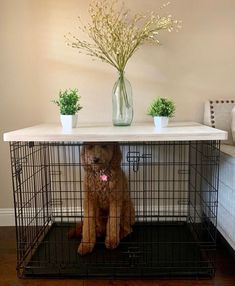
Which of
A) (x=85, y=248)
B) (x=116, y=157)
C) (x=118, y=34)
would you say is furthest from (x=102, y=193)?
(x=118, y=34)

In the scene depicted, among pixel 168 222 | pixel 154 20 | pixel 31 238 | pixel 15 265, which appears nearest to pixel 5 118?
pixel 31 238

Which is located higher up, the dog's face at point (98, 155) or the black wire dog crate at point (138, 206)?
the dog's face at point (98, 155)

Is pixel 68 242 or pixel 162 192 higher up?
pixel 162 192

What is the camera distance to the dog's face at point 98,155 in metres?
1.68

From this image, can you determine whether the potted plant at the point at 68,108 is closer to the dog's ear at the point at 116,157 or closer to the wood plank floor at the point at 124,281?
the dog's ear at the point at 116,157

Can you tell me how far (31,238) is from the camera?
204 cm

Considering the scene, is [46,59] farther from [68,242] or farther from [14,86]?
[68,242]

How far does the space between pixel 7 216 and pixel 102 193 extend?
97cm

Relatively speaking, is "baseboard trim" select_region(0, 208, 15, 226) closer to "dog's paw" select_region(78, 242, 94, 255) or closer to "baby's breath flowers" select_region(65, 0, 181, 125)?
"dog's paw" select_region(78, 242, 94, 255)

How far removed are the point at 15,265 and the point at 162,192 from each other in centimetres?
113

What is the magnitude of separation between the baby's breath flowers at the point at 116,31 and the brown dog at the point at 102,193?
0.55 meters

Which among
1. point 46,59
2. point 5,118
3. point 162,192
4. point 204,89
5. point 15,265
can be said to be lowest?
point 15,265

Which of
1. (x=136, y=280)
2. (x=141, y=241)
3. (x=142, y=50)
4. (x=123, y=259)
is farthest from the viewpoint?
(x=142, y=50)

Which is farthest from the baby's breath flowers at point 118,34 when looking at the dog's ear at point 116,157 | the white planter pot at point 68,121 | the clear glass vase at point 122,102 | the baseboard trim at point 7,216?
the baseboard trim at point 7,216
